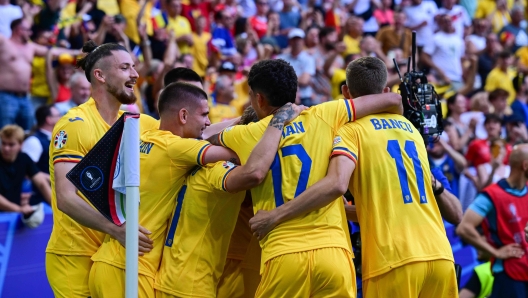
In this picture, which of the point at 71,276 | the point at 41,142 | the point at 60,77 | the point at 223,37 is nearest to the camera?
the point at 71,276

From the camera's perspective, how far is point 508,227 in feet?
28.1

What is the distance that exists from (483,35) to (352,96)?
14.8m

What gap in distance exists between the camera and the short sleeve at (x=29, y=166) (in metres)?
9.09

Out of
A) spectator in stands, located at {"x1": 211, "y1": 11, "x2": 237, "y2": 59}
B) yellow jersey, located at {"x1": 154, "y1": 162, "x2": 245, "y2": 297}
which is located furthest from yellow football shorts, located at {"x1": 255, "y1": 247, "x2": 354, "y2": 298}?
spectator in stands, located at {"x1": 211, "y1": 11, "x2": 237, "y2": 59}

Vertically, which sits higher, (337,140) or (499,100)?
(337,140)

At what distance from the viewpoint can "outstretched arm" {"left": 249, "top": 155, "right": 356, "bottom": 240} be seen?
5.20 m

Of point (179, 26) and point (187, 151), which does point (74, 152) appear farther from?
point (179, 26)

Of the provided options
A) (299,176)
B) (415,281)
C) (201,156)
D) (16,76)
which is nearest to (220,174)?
(201,156)

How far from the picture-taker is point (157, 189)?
5605 mm

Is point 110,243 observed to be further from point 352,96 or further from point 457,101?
point 457,101

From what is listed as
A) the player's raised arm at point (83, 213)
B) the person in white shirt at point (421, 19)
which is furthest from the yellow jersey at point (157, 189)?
the person in white shirt at point (421, 19)

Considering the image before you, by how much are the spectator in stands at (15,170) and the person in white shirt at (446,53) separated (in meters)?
10.2

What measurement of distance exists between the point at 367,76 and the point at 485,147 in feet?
25.9

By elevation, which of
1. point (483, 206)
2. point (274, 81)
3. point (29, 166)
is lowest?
point (483, 206)
